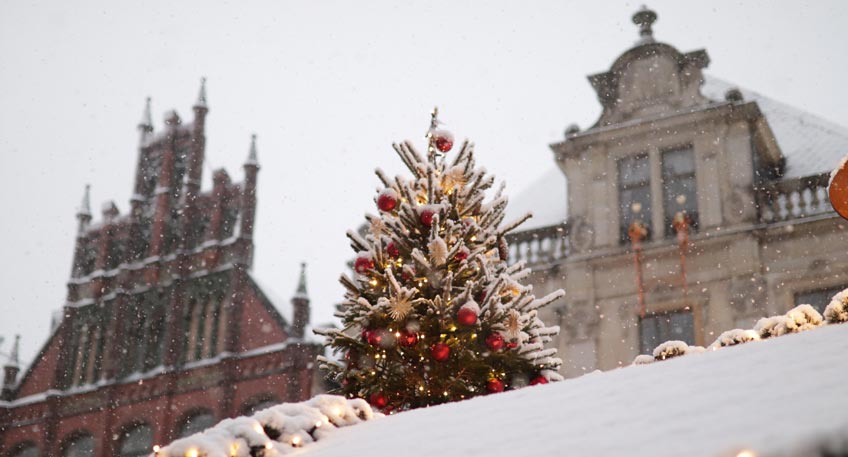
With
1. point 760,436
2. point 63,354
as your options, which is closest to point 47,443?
point 63,354

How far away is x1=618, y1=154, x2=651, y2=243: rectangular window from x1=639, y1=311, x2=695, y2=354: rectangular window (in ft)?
5.03

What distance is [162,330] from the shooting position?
23953mm

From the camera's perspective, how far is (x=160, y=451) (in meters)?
4.61

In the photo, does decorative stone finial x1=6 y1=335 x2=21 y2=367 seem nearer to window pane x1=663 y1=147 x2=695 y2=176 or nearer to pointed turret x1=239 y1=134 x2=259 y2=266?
pointed turret x1=239 y1=134 x2=259 y2=266

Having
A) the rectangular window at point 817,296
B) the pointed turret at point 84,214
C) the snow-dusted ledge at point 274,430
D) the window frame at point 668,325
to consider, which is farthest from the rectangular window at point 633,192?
the pointed turret at point 84,214

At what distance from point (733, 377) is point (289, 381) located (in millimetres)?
17977

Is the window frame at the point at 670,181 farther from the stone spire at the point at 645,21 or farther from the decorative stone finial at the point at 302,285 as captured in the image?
the decorative stone finial at the point at 302,285

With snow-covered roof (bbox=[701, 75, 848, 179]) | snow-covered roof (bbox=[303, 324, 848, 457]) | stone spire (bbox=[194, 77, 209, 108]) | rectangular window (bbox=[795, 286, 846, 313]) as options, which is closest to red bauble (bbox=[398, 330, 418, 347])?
snow-covered roof (bbox=[303, 324, 848, 457])

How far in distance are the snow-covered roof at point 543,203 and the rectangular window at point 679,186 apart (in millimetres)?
2197

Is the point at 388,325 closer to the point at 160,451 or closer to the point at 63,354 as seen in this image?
the point at 160,451

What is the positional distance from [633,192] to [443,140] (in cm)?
866

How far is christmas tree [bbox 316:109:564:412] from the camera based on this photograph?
691 centimetres

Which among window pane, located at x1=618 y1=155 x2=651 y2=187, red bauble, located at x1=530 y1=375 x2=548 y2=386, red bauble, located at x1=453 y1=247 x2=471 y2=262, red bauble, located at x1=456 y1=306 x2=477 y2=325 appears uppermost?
window pane, located at x1=618 y1=155 x2=651 y2=187

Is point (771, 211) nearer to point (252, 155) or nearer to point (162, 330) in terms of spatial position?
point (252, 155)
